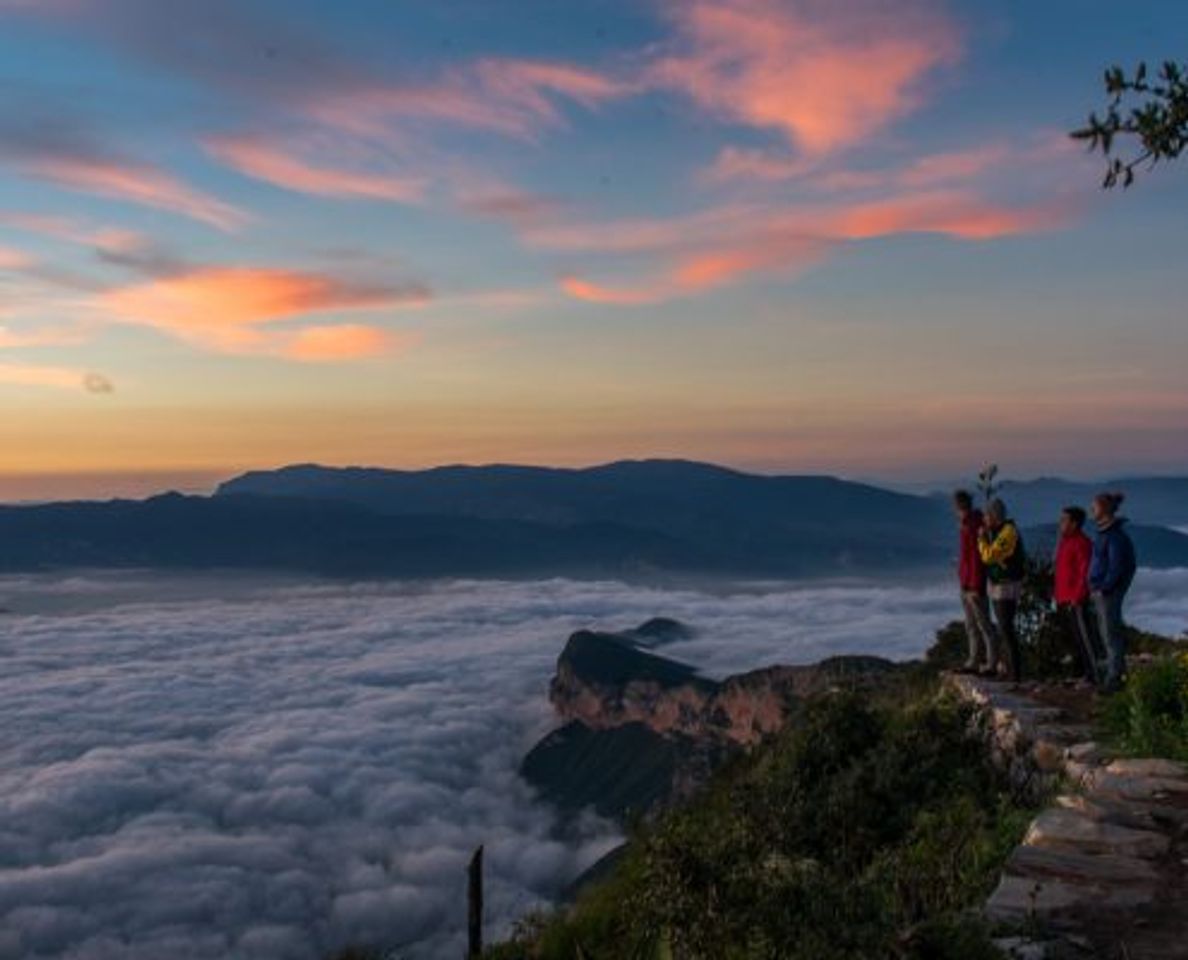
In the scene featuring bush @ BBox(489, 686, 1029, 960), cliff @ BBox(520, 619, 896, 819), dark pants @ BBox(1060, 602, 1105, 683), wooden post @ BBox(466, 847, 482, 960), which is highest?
dark pants @ BBox(1060, 602, 1105, 683)

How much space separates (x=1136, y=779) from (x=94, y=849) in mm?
132997

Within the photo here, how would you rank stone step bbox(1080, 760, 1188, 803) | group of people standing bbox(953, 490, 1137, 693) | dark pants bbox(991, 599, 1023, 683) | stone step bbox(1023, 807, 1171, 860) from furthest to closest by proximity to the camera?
dark pants bbox(991, 599, 1023, 683), group of people standing bbox(953, 490, 1137, 693), stone step bbox(1080, 760, 1188, 803), stone step bbox(1023, 807, 1171, 860)

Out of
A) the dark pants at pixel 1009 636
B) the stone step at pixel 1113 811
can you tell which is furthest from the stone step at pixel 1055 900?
the dark pants at pixel 1009 636

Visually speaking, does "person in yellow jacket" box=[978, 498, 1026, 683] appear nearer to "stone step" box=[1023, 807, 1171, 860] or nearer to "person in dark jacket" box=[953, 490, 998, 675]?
"person in dark jacket" box=[953, 490, 998, 675]

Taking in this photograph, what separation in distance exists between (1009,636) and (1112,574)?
152 cm

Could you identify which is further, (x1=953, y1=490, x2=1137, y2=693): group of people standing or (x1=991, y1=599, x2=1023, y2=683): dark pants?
(x1=991, y1=599, x2=1023, y2=683): dark pants

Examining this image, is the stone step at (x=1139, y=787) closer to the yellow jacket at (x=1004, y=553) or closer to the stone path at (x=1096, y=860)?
the stone path at (x=1096, y=860)

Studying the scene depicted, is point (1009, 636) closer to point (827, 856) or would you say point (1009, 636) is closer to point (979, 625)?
point (979, 625)

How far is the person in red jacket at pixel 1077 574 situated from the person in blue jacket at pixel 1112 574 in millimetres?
438

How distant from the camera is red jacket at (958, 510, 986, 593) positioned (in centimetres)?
1275

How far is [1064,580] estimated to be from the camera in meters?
12.1

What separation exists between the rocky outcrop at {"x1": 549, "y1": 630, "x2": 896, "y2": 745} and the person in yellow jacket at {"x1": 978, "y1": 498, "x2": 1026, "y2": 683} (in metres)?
94.9

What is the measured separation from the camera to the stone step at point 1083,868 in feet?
19.3

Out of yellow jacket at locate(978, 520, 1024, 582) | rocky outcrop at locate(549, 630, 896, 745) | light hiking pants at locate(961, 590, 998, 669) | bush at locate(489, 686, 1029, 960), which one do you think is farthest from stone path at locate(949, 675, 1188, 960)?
rocky outcrop at locate(549, 630, 896, 745)
